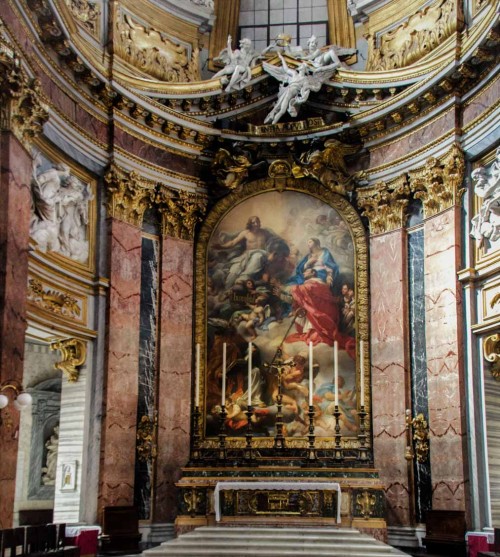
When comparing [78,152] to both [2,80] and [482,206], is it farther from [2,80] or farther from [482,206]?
[482,206]

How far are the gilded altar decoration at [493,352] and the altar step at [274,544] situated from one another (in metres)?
3.89

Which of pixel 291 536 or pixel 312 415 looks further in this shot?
pixel 312 415

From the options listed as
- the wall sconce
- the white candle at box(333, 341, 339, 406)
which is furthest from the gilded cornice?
the wall sconce

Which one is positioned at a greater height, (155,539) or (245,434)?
(245,434)

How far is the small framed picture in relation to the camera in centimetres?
1769

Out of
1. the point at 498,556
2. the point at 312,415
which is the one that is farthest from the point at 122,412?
the point at 498,556

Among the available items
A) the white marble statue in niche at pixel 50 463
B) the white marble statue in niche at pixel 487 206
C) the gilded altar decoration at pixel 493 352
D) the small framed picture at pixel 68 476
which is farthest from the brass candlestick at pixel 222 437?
the white marble statue in niche at pixel 487 206

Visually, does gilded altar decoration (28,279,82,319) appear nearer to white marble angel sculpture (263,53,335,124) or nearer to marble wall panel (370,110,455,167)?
white marble angel sculpture (263,53,335,124)

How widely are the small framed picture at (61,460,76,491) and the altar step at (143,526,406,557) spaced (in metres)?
2.57

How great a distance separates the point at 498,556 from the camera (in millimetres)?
13234

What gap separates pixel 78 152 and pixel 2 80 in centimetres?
363

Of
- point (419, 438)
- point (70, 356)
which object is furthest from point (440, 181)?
point (70, 356)

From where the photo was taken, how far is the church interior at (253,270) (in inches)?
662

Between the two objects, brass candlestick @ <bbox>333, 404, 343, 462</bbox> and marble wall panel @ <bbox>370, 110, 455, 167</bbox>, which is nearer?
brass candlestick @ <bbox>333, 404, 343, 462</bbox>
